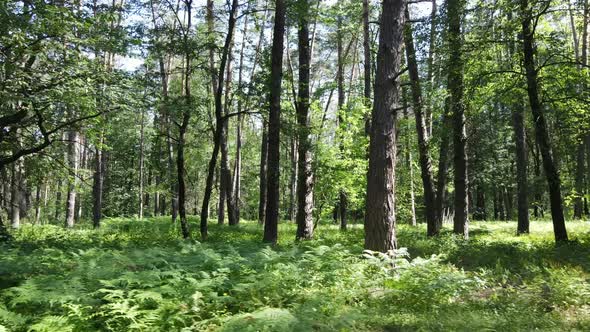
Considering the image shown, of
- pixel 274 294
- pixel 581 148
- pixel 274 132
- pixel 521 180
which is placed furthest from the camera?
pixel 581 148

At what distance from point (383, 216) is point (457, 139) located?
7324mm

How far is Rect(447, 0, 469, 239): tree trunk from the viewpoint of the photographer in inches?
456

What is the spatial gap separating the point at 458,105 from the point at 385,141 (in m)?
6.43

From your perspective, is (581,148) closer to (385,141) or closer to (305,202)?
(305,202)

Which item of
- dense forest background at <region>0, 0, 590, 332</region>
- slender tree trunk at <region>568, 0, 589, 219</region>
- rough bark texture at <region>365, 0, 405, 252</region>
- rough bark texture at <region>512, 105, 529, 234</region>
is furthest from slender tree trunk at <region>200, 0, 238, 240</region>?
rough bark texture at <region>512, 105, 529, 234</region>

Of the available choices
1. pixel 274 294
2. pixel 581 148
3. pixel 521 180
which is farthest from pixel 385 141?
pixel 581 148

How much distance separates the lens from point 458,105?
520 inches

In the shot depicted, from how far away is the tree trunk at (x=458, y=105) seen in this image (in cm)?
1158

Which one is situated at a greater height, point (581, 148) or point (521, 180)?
point (581, 148)

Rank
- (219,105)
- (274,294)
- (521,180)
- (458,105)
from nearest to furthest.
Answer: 1. (274,294)
2. (219,105)
3. (458,105)
4. (521,180)

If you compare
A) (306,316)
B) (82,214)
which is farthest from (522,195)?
(82,214)

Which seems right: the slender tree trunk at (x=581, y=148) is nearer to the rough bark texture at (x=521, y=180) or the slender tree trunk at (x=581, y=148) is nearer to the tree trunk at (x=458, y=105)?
the rough bark texture at (x=521, y=180)

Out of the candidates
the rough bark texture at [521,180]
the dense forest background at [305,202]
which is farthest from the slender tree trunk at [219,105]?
the rough bark texture at [521,180]

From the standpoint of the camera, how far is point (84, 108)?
1191 cm
